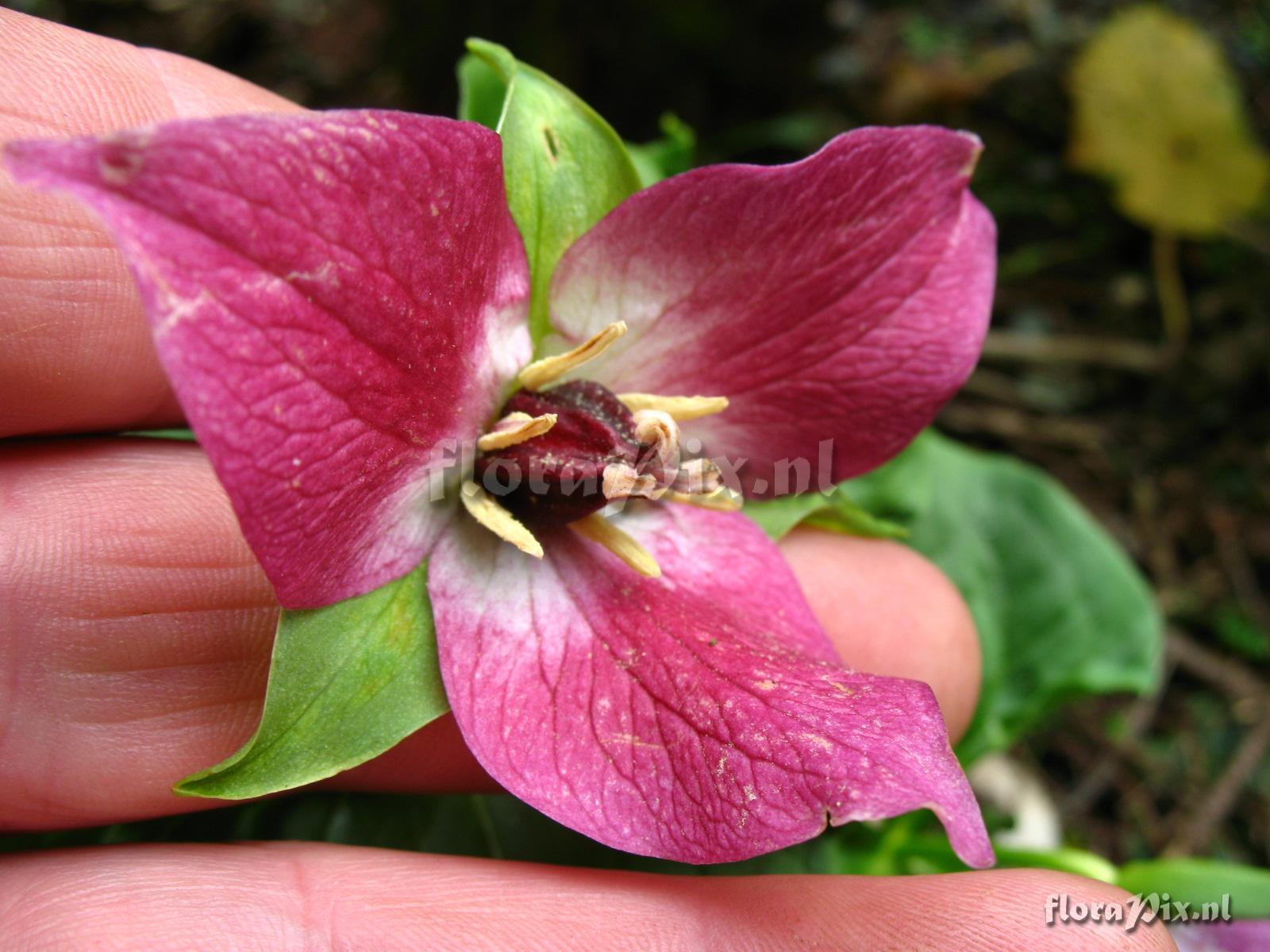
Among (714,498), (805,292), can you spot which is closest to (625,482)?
(714,498)

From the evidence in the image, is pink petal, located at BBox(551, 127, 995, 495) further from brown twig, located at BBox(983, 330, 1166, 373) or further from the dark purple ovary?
brown twig, located at BBox(983, 330, 1166, 373)

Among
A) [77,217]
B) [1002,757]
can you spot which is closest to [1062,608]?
[1002,757]

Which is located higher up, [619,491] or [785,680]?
Answer: [619,491]

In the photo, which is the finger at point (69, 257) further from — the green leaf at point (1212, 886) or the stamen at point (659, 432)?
the green leaf at point (1212, 886)

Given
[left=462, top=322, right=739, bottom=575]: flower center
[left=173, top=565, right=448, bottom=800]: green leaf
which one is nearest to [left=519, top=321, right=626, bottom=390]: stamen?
[left=462, top=322, right=739, bottom=575]: flower center

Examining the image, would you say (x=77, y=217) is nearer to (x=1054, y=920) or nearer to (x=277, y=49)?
(x=1054, y=920)

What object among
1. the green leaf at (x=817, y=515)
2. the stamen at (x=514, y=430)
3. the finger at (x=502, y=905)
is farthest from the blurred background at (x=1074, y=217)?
the stamen at (x=514, y=430)
